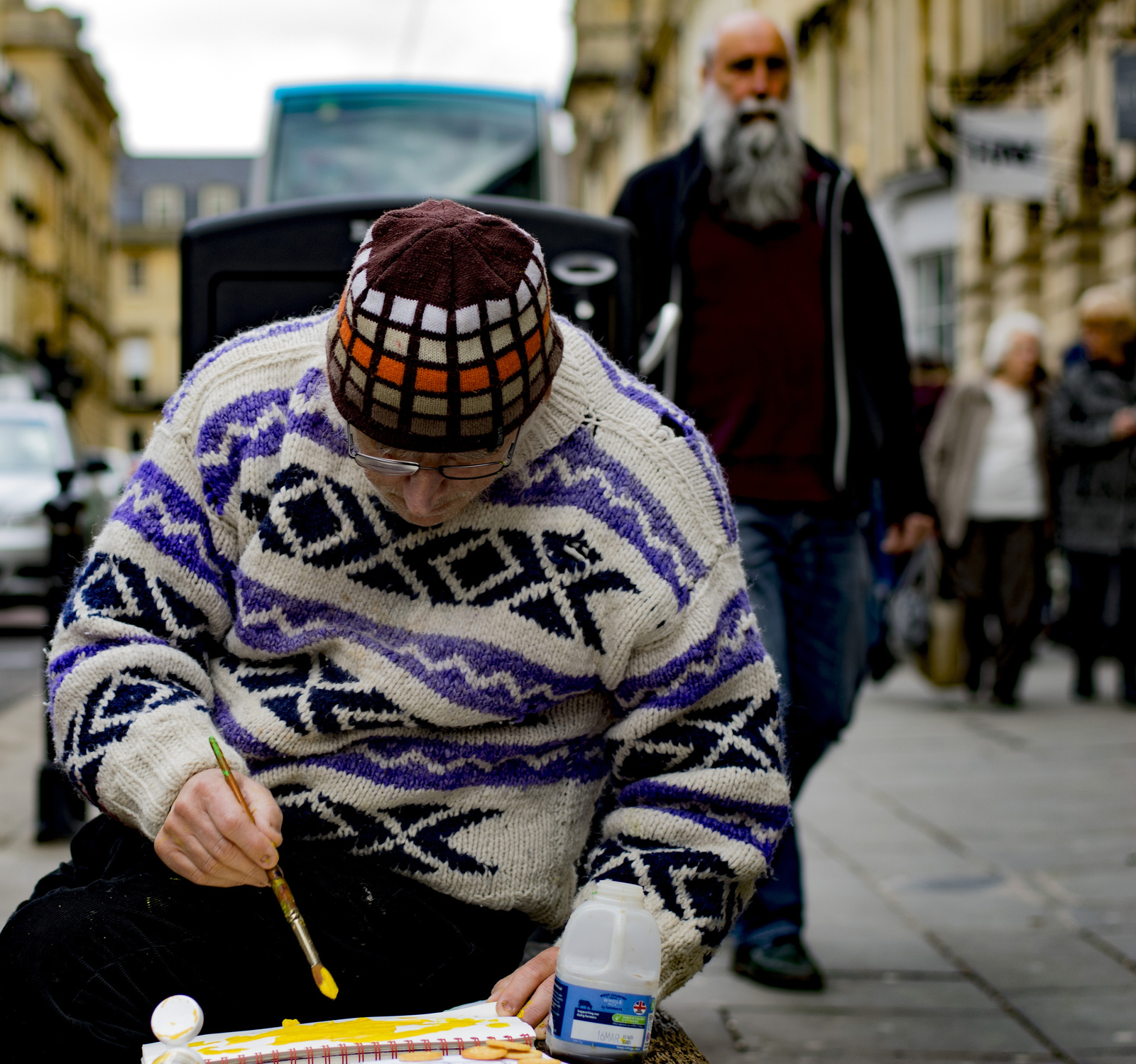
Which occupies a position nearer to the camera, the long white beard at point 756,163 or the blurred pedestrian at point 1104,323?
the long white beard at point 756,163

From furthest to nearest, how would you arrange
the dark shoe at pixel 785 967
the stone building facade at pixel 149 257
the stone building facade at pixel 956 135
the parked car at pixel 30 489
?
the stone building facade at pixel 149 257 → the stone building facade at pixel 956 135 → the parked car at pixel 30 489 → the dark shoe at pixel 785 967

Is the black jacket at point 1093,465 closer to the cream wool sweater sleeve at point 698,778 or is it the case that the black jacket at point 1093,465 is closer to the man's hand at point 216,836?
the cream wool sweater sleeve at point 698,778

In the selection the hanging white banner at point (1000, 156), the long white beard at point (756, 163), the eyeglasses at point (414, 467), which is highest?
the hanging white banner at point (1000, 156)

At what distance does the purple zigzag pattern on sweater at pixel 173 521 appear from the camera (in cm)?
174

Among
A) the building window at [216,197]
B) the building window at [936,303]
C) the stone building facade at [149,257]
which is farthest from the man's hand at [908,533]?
the building window at [216,197]

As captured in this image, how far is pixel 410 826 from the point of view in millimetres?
1751

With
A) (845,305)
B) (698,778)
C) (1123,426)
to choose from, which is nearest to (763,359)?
(845,305)

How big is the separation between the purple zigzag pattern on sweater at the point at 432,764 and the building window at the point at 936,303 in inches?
699

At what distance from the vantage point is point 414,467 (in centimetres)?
160

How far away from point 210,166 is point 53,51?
21868mm

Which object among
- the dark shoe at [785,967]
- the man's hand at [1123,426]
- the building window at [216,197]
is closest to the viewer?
the dark shoe at [785,967]

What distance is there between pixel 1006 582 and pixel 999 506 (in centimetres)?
38

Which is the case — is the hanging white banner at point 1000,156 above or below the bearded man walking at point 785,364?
above

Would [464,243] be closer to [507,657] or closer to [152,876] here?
[507,657]
